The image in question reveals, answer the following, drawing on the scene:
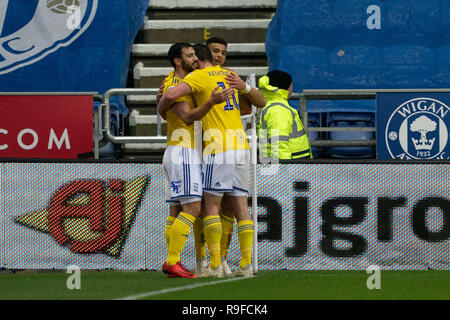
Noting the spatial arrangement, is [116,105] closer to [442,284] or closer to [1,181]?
[1,181]

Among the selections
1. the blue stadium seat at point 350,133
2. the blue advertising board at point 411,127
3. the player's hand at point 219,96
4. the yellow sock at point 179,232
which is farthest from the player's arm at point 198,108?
the blue stadium seat at point 350,133

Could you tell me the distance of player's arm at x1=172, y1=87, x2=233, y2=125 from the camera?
7004 millimetres

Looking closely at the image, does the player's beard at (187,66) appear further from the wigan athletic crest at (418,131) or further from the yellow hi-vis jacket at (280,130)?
the wigan athletic crest at (418,131)

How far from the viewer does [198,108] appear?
7.12m

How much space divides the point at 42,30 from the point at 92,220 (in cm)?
440

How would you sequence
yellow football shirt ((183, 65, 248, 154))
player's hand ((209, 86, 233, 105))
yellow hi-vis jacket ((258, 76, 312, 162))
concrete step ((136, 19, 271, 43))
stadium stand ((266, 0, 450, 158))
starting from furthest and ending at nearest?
concrete step ((136, 19, 271, 43)), stadium stand ((266, 0, 450, 158)), yellow hi-vis jacket ((258, 76, 312, 162)), yellow football shirt ((183, 65, 248, 154)), player's hand ((209, 86, 233, 105))

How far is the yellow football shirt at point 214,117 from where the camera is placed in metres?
7.23

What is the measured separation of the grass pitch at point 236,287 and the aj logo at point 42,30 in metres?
4.81

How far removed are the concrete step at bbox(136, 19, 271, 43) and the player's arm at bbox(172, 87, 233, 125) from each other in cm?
609

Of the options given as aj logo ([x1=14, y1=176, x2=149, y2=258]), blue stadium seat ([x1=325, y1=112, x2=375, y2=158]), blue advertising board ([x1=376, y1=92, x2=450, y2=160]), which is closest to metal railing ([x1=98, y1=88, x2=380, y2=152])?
blue stadium seat ([x1=325, y1=112, x2=375, y2=158])

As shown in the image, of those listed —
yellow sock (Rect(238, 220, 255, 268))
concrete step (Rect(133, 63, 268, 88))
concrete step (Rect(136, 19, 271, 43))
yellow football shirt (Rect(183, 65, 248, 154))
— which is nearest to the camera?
yellow football shirt (Rect(183, 65, 248, 154))

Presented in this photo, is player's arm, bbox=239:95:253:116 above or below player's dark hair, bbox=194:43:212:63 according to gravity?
below

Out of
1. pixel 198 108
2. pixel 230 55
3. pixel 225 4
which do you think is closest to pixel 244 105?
pixel 198 108

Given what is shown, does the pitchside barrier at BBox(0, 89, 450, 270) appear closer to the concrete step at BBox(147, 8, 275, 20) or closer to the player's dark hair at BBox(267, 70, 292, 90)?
the player's dark hair at BBox(267, 70, 292, 90)
